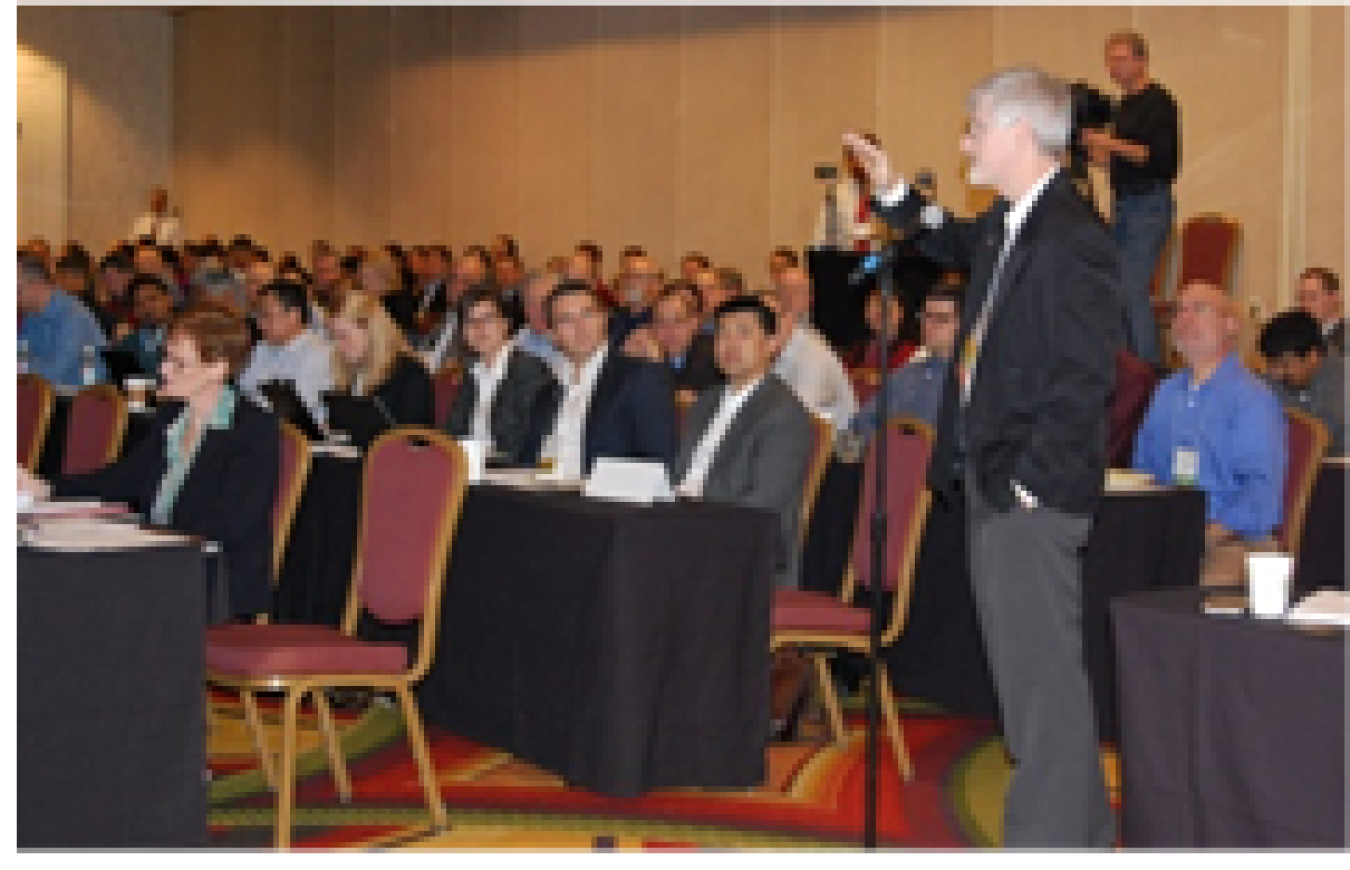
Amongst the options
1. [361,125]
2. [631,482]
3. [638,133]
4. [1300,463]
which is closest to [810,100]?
[638,133]

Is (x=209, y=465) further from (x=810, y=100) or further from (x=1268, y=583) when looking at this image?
(x=810, y=100)

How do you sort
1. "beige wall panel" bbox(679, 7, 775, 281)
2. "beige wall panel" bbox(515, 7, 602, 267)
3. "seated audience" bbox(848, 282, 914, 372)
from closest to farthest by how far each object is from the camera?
"seated audience" bbox(848, 282, 914, 372)
"beige wall panel" bbox(679, 7, 775, 281)
"beige wall panel" bbox(515, 7, 602, 267)

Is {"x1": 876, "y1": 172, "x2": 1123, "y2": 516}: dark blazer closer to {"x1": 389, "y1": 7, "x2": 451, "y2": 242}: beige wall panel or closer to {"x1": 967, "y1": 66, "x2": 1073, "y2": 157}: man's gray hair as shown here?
{"x1": 967, "y1": 66, "x2": 1073, "y2": 157}: man's gray hair

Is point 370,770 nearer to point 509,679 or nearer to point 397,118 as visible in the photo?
point 509,679

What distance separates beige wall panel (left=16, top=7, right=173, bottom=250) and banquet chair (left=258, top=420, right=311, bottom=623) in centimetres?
1637

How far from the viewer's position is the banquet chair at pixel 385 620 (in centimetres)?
461

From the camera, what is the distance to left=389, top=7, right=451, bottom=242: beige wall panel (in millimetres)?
17969

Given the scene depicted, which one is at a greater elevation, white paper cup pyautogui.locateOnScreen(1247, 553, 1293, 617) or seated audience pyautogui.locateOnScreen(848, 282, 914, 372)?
seated audience pyautogui.locateOnScreen(848, 282, 914, 372)

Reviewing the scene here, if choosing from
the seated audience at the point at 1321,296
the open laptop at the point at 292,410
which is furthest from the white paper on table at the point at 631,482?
the seated audience at the point at 1321,296

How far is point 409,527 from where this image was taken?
4914mm

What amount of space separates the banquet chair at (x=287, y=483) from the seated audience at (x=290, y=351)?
3.04 m

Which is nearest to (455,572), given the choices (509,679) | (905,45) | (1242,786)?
(509,679)

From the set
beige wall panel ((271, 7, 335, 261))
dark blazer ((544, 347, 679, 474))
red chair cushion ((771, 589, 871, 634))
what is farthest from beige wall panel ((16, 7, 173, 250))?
red chair cushion ((771, 589, 871, 634))

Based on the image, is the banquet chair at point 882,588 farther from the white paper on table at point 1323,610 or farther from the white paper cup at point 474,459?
the white paper on table at point 1323,610
